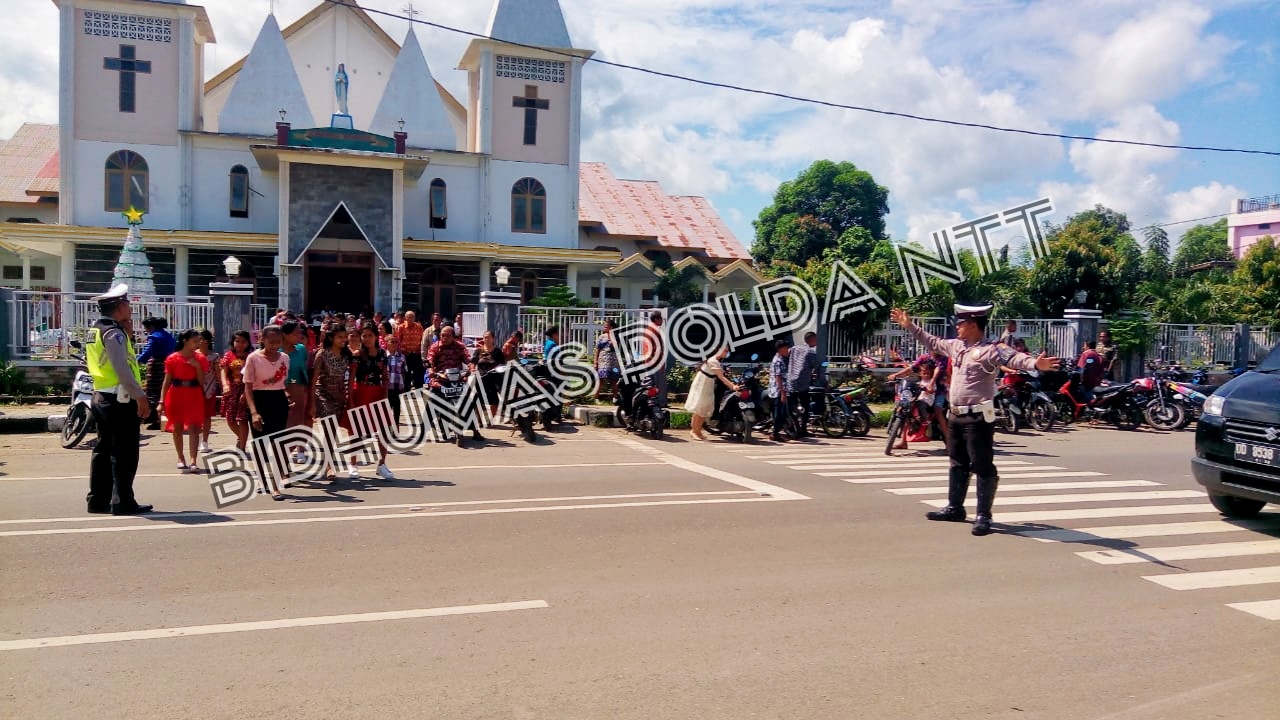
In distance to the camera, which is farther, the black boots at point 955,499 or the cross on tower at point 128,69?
the cross on tower at point 128,69

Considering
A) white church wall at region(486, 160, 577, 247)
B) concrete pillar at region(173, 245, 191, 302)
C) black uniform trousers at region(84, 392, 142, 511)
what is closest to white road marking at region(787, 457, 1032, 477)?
black uniform trousers at region(84, 392, 142, 511)

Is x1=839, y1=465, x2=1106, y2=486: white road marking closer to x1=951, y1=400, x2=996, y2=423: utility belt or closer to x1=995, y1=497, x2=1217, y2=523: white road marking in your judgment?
x1=995, y1=497, x2=1217, y2=523: white road marking

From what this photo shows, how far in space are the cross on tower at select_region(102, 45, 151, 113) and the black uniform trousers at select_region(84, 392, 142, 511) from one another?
2405 cm

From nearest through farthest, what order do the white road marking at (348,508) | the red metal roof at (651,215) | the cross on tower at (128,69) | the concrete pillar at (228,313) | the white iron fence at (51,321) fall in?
the white road marking at (348,508), the white iron fence at (51,321), the concrete pillar at (228,313), the cross on tower at (128,69), the red metal roof at (651,215)

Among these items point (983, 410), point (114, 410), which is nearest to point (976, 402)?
point (983, 410)

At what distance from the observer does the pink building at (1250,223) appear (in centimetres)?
6038

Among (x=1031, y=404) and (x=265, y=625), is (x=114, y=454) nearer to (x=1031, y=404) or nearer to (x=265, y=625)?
(x=265, y=625)

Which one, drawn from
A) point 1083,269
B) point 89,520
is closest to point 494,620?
point 89,520

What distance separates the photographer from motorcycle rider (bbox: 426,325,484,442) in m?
13.2

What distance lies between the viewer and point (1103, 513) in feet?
28.5

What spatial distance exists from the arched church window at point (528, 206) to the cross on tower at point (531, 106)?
149 centimetres

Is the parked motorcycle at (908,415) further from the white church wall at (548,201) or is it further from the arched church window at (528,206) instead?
the arched church window at (528,206)

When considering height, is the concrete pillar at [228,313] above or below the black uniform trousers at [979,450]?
above

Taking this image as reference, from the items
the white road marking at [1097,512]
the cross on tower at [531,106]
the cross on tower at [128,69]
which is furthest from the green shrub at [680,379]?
the cross on tower at [128,69]
